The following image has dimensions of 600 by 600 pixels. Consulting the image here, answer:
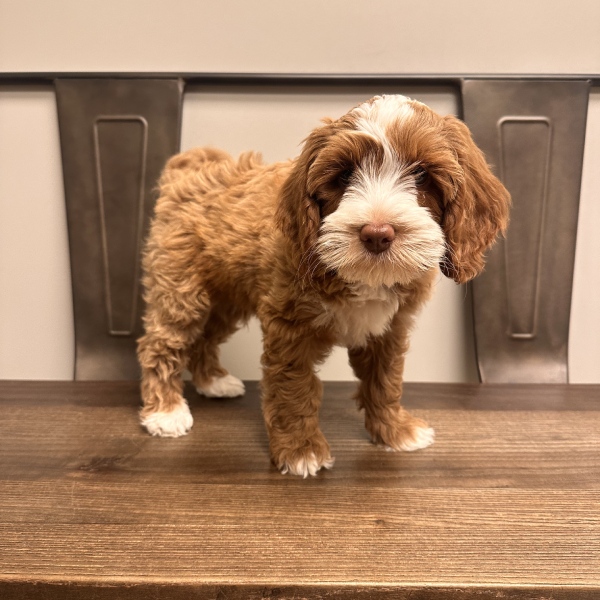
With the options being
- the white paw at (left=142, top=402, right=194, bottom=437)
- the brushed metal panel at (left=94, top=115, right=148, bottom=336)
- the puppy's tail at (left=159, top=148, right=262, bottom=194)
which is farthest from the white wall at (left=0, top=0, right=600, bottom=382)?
the white paw at (left=142, top=402, right=194, bottom=437)

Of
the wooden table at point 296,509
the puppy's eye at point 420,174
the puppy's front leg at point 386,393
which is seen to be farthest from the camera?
the puppy's front leg at point 386,393

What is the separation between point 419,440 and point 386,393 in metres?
0.19

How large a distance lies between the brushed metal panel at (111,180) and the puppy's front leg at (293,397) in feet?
3.32

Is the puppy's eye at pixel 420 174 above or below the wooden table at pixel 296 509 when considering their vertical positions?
above

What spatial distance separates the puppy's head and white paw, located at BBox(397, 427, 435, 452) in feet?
2.00

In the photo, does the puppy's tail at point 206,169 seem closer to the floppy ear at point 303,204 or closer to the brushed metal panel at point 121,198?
the brushed metal panel at point 121,198

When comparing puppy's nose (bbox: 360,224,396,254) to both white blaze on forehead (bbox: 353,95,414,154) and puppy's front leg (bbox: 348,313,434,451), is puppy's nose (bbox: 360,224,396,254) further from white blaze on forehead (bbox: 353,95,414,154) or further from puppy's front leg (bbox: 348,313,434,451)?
puppy's front leg (bbox: 348,313,434,451)

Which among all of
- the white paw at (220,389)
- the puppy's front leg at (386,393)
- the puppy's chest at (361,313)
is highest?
the puppy's chest at (361,313)

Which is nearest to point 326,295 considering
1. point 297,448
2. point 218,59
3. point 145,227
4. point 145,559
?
point 297,448

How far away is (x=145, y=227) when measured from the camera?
2359mm

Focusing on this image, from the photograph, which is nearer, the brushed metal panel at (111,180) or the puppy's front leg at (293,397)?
the puppy's front leg at (293,397)

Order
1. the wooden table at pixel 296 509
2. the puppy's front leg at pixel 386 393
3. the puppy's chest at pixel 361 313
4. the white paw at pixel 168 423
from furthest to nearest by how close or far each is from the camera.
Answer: the white paw at pixel 168 423 < the puppy's front leg at pixel 386 393 < the puppy's chest at pixel 361 313 < the wooden table at pixel 296 509

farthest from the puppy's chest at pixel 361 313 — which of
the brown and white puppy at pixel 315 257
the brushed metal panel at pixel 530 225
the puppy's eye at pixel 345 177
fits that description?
the brushed metal panel at pixel 530 225

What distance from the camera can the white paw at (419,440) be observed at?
1.77m
